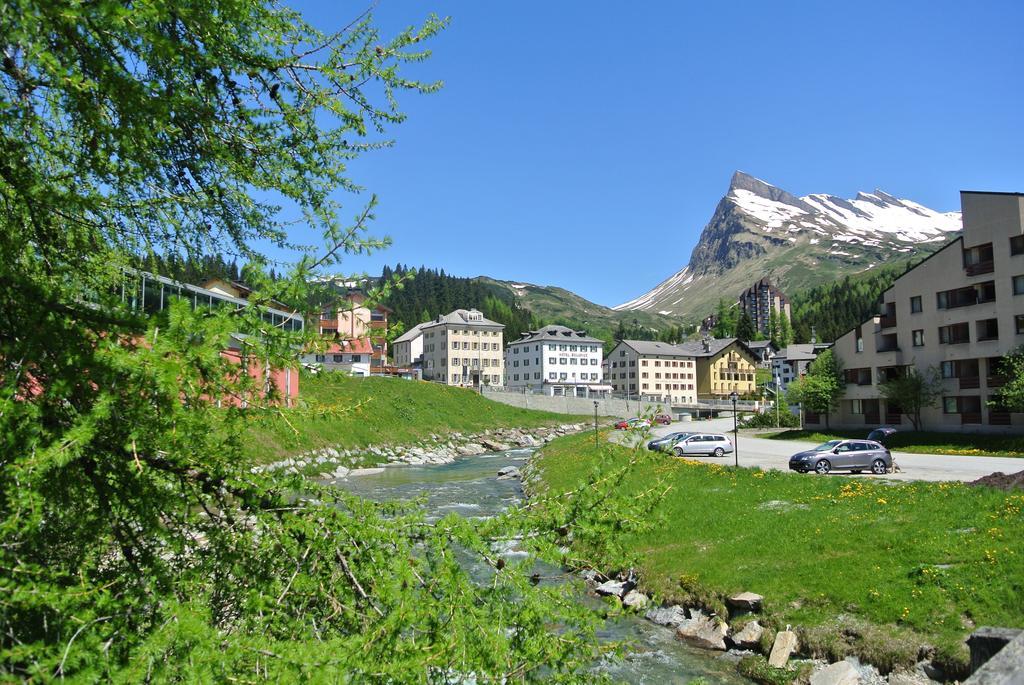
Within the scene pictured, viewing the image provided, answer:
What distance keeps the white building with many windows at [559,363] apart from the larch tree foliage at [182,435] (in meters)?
126

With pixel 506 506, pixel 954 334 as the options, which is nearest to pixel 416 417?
pixel 954 334

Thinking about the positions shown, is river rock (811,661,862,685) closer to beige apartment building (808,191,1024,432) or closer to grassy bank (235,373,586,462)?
grassy bank (235,373,586,462)

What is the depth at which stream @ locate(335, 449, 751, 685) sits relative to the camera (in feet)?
42.8

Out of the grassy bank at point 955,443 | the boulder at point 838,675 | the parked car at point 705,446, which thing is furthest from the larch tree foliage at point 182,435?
the grassy bank at point 955,443

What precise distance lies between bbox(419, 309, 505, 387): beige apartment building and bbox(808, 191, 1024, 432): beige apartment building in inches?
3317

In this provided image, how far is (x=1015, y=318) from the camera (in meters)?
45.7

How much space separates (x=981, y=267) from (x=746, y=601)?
146 feet

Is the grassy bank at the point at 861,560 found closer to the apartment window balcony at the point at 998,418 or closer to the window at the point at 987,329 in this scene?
the apartment window balcony at the point at 998,418

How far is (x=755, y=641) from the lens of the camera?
14484mm

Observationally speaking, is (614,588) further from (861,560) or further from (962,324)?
(962,324)

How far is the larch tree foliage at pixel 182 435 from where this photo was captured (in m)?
3.34

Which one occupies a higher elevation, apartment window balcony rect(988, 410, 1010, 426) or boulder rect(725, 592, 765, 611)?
apartment window balcony rect(988, 410, 1010, 426)

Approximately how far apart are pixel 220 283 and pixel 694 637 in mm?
13617

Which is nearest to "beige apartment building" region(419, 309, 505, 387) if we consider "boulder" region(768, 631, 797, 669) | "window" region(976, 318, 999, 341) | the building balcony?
the building balcony
